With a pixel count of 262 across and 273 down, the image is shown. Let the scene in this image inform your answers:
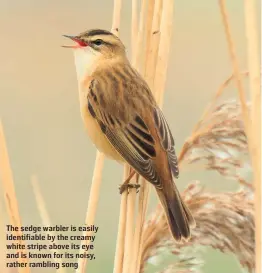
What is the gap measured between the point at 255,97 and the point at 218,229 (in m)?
0.48

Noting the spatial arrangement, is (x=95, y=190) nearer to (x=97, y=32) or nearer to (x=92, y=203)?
(x=92, y=203)

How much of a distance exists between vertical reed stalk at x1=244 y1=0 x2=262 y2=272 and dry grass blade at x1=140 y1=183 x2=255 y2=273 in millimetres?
210

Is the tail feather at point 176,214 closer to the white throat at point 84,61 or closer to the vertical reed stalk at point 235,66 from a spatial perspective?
the vertical reed stalk at point 235,66

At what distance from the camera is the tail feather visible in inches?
83.1

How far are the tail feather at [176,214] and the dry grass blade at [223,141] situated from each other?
Answer: 13 centimetres

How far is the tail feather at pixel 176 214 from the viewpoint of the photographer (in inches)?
83.1

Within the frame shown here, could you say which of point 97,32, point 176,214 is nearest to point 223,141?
point 176,214

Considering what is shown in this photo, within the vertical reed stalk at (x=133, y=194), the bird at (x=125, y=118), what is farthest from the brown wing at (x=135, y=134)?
the vertical reed stalk at (x=133, y=194)

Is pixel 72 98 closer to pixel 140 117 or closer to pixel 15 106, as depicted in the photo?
pixel 15 106

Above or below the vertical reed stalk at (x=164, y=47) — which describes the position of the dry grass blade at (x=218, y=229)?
below

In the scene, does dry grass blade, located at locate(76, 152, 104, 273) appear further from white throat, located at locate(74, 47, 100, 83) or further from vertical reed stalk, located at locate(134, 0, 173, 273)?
white throat, located at locate(74, 47, 100, 83)

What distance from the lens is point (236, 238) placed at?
210cm

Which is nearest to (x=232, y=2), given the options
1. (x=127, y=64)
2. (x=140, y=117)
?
(x=127, y=64)

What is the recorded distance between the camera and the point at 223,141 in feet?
6.99
